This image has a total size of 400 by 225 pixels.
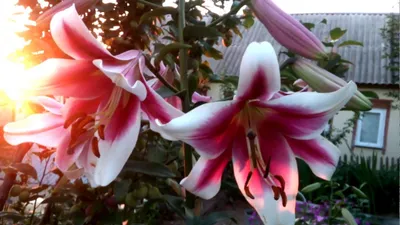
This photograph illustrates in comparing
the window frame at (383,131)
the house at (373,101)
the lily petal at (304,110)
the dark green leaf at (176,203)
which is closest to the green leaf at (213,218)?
the dark green leaf at (176,203)

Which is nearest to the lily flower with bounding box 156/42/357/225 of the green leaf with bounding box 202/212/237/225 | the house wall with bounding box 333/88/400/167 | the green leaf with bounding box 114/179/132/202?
the green leaf with bounding box 202/212/237/225

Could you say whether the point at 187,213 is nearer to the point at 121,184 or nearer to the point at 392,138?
the point at 121,184

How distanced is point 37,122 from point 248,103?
21cm

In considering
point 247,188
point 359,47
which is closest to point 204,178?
point 247,188

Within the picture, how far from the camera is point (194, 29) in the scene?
462 mm

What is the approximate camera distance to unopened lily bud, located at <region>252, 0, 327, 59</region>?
407mm

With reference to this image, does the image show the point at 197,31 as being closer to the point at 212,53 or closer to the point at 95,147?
the point at 95,147

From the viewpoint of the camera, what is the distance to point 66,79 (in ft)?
1.27

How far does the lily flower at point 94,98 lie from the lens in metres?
0.35

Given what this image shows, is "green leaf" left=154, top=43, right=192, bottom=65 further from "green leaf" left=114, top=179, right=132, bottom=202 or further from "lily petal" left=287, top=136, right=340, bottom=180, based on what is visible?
"green leaf" left=114, top=179, right=132, bottom=202

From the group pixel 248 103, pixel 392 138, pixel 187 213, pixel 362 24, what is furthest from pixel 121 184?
pixel 362 24

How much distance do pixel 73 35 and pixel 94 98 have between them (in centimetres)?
9

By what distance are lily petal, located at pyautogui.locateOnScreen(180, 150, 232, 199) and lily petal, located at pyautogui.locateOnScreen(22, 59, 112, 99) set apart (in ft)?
0.42

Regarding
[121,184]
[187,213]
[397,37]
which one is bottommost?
[397,37]
